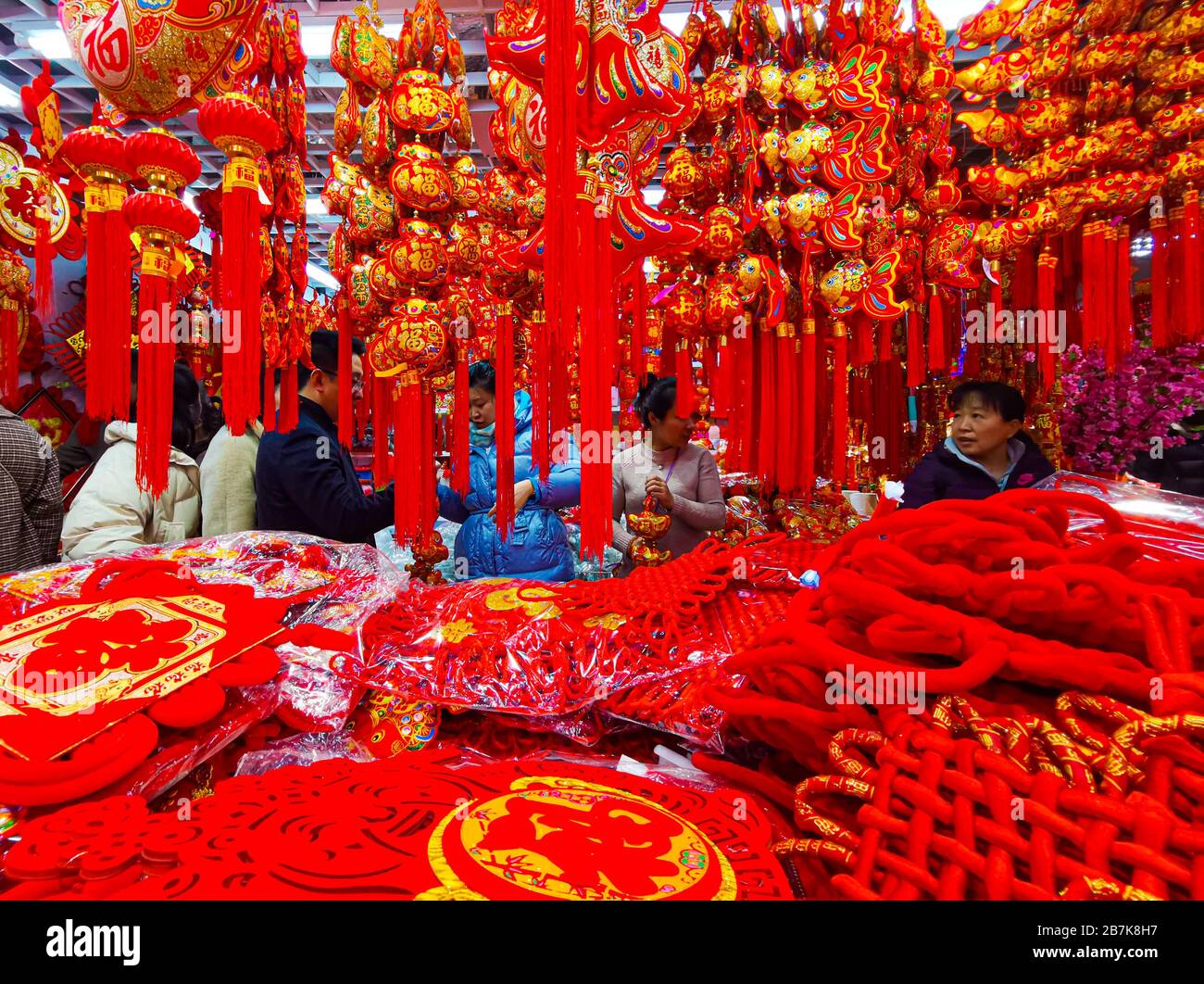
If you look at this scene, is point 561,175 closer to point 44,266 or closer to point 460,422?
point 460,422

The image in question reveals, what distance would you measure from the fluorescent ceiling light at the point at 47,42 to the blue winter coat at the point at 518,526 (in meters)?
3.21

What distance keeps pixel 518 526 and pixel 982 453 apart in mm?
1180

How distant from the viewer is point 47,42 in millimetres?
3141

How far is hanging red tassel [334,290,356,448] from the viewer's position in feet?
4.58

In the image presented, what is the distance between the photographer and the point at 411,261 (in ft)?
4.03

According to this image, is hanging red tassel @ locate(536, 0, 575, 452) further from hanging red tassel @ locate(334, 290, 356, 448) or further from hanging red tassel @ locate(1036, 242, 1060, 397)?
hanging red tassel @ locate(1036, 242, 1060, 397)

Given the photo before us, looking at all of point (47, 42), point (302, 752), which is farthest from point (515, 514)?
point (47, 42)

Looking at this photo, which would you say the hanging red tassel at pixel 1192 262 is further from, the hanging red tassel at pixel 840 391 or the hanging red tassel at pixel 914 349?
the hanging red tassel at pixel 840 391

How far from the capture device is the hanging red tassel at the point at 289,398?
1240mm

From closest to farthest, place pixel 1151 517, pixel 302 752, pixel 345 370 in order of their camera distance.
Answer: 1. pixel 302 752
2. pixel 1151 517
3. pixel 345 370

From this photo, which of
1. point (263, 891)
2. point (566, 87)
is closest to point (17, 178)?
point (566, 87)

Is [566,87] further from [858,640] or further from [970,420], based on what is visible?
[970,420]

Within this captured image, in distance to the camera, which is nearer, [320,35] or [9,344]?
[9,344]
